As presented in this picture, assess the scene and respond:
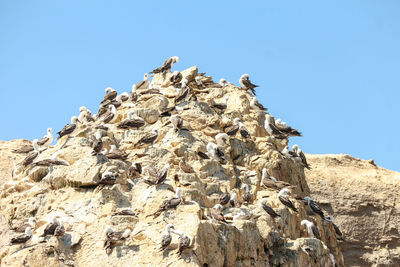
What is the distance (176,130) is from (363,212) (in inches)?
644

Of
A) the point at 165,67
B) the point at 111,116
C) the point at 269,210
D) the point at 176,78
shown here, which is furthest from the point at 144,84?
the point at 269,210

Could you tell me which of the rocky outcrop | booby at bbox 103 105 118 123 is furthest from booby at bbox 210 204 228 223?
the rocky outcrop

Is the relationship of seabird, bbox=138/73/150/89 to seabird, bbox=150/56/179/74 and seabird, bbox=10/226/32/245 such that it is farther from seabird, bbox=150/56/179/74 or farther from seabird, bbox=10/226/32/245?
seabird, bbox=10/226/32/245

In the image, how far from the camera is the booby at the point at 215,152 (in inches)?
1008

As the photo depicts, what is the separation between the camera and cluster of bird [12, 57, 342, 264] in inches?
863

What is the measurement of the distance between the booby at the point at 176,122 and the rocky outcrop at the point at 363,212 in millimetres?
14560

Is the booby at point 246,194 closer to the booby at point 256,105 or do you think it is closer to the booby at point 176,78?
the booby at point 256,105

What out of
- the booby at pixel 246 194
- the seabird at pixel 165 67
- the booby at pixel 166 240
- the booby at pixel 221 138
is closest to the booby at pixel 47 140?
the seabird at pixel 165 67

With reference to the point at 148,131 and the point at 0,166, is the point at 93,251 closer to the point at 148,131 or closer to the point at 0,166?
the point at 148,131

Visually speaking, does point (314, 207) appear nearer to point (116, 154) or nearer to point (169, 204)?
point (169, 204)

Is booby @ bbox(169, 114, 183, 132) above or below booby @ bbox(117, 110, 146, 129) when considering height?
below

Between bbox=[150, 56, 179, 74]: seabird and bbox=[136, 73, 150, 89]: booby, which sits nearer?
bbox=[136, 73, 150, 89]: booby

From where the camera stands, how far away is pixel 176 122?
25766 millimetres

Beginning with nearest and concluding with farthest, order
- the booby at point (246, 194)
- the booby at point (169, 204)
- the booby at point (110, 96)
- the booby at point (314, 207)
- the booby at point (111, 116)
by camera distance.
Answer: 1. the booby at point (169, 204)
2. the booby at point (246, 194)
3. the booby at point (111, 116)
4. the booby at point (314, 207)
5. the booby at point (110, 96)
